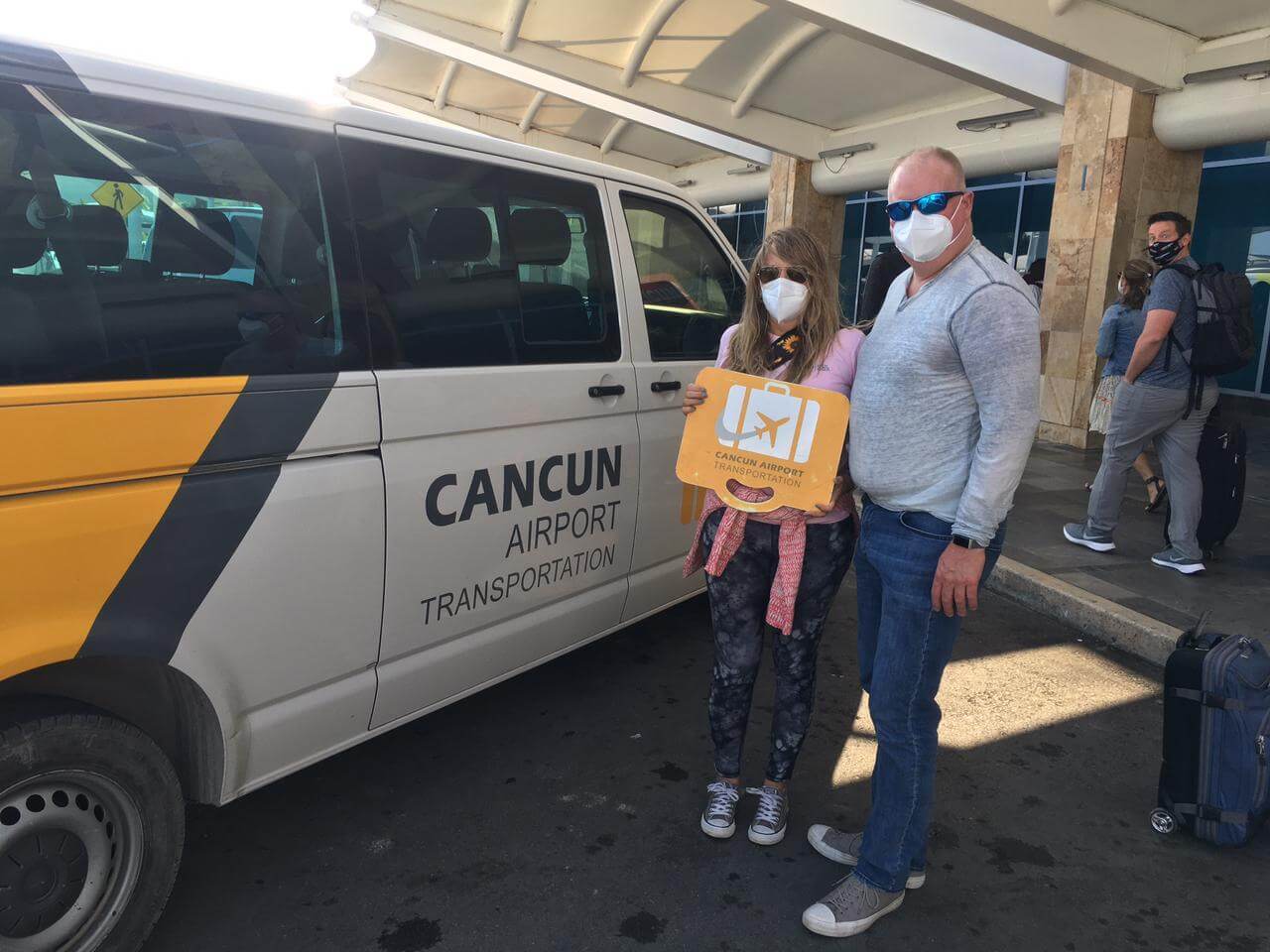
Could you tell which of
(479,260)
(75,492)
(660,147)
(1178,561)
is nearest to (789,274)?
(479,260)

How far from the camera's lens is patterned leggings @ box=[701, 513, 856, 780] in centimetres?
270

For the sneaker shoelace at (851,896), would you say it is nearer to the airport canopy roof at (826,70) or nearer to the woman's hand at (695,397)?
the woman's hand at (695,397)

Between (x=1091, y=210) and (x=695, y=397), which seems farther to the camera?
(x=1091, y=210)

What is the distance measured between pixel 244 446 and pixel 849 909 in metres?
1.97

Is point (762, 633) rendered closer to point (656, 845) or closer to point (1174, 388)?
point (656, 845)

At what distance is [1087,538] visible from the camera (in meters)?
5.89

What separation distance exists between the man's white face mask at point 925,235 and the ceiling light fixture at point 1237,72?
8.42 m

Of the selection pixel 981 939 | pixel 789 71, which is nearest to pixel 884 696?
pixel 981 939

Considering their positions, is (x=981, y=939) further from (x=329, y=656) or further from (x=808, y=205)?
(x=808, y=205)

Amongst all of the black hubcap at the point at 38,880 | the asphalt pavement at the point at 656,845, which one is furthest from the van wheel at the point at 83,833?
the asphalt pavement at the point at 656,845

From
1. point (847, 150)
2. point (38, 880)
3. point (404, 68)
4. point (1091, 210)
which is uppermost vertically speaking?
point (404, 68)

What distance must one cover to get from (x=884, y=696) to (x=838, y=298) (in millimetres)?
1151

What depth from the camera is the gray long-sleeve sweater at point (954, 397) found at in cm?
212

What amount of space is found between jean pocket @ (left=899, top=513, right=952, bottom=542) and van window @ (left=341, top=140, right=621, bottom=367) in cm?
135
